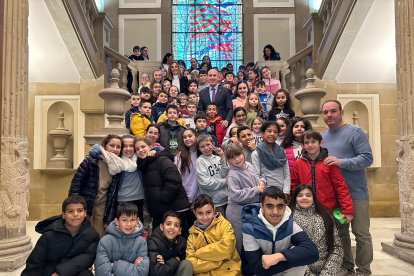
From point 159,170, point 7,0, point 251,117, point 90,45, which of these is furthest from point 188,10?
point 159,170

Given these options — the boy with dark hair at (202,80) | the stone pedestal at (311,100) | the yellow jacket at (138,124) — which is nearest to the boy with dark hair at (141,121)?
the yellow jacket at (138,124)

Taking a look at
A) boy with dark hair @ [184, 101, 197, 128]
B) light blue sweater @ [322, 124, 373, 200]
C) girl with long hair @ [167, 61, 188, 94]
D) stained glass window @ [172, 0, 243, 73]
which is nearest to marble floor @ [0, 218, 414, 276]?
light blue sweater @ [322, 124, 373, 200]

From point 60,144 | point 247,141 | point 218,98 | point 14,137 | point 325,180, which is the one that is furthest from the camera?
point 60,144

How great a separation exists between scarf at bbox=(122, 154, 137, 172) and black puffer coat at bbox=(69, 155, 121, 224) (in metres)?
0.14

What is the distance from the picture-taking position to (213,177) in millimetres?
3908

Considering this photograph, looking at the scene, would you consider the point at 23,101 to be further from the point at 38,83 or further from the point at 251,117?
the point at 38,83

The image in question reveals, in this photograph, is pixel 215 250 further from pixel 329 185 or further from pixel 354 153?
pixel 354 153

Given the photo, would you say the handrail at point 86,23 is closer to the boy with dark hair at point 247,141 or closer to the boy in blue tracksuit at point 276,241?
the boy with dark hair at point 247,141

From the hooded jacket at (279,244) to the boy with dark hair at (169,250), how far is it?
1.73 ft

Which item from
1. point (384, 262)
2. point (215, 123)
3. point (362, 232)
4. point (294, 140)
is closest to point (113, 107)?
point (215, 123)

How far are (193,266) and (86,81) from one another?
18.0 feet

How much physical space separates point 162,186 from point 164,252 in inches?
24.3

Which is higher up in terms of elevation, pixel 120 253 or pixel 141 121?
pixel 141 121

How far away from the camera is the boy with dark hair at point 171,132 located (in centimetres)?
489
